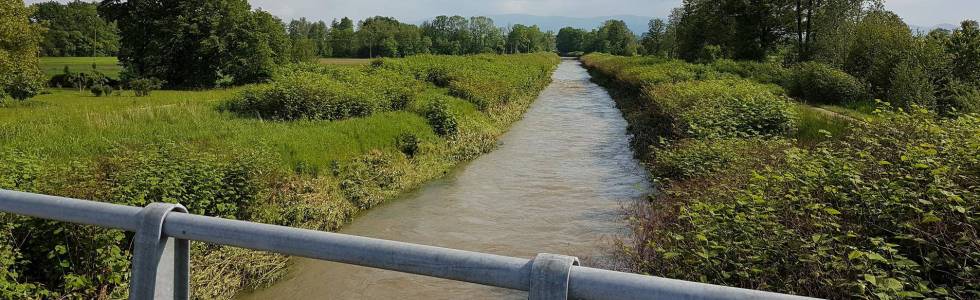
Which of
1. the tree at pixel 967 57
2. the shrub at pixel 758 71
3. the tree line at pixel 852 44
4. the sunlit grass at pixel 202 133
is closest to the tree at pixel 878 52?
the tree line at pixel 852 44

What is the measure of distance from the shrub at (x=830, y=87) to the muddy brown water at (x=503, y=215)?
8.24 m

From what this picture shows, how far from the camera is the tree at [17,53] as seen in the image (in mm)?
25562

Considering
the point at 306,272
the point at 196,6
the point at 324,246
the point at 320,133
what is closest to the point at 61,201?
the point at 324,246

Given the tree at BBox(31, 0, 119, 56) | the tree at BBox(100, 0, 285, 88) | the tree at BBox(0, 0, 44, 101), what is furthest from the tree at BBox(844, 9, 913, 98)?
the tree at BBox(31, 0, 119, 56)

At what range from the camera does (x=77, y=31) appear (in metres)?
94.9

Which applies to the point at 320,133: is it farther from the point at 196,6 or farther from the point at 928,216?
the point at 196,6

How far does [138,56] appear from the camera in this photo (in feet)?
137

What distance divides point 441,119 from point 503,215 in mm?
7781

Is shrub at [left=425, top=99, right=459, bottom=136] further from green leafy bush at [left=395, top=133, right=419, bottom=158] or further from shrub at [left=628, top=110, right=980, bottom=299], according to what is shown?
shrub at [left=628, top=110, right=980, bottom=299]

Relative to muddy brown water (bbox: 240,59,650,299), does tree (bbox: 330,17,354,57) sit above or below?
above

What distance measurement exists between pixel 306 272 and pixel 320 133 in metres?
5.85

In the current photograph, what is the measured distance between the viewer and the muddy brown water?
8680mm

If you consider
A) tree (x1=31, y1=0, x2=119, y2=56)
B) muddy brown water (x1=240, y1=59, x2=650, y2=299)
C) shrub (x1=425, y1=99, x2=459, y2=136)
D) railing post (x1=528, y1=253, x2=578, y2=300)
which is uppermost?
tree (x1=31, y1=0, x2=119, y2=56)

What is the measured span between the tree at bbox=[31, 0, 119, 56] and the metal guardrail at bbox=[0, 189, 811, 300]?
10285 cm
